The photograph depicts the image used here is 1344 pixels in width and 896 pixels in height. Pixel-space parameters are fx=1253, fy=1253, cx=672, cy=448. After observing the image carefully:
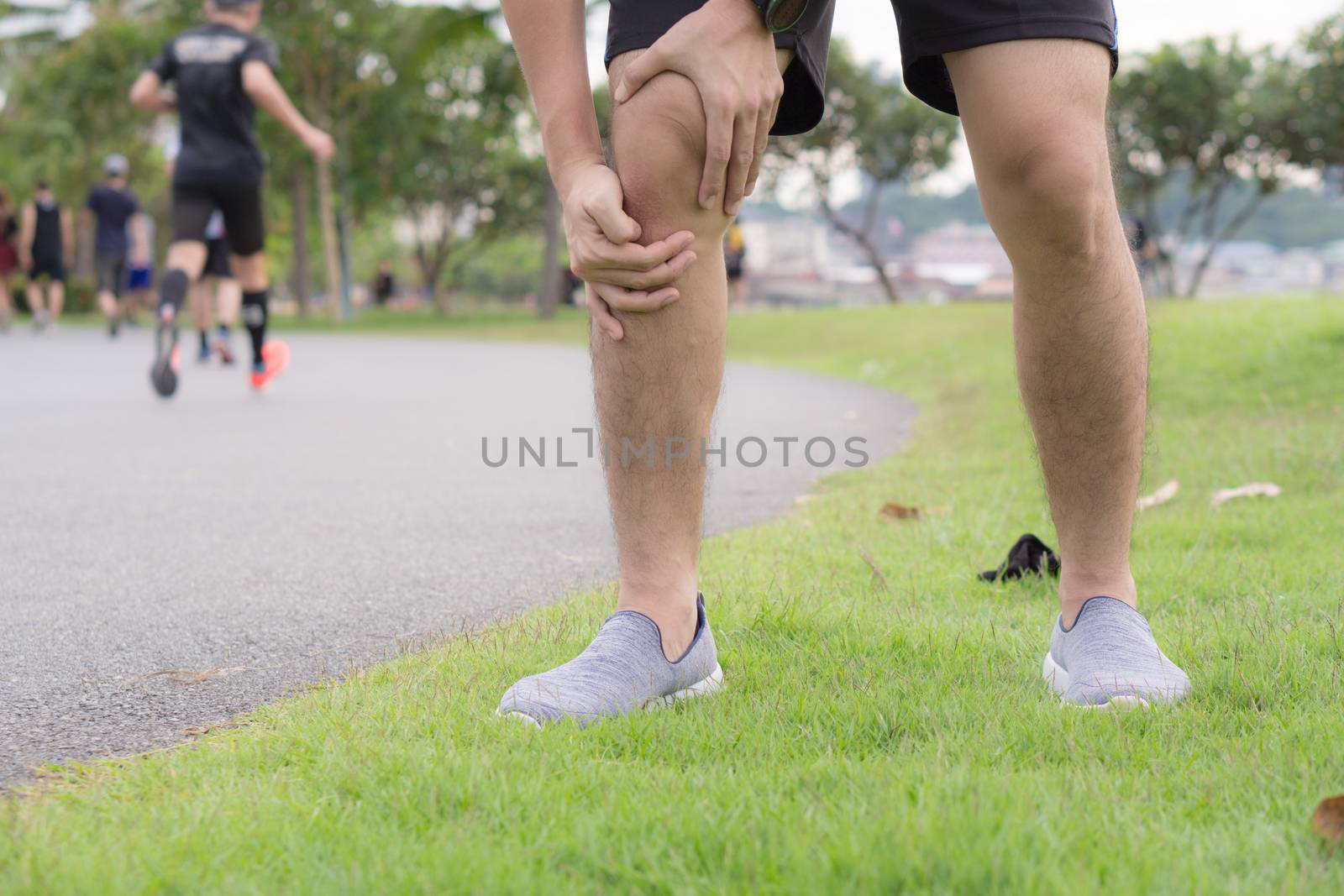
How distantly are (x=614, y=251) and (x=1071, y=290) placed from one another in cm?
70

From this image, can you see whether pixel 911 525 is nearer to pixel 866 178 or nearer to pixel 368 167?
pixel 368 167

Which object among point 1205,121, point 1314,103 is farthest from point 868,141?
point 1314,103

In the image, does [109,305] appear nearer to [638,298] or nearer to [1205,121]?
[638,298]

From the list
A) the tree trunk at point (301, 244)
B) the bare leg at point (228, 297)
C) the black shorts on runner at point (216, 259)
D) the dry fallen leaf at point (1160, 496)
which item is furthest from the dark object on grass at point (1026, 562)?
the tree trunk at point (301, 244)

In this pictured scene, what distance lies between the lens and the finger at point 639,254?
1.69 m

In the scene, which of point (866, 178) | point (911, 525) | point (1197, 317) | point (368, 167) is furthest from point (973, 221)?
point (911, 525)

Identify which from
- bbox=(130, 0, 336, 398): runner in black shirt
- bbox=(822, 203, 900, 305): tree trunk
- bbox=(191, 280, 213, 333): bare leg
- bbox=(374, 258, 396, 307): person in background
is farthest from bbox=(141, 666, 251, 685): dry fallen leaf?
bbox=(374, 258, 396, 307): person in background

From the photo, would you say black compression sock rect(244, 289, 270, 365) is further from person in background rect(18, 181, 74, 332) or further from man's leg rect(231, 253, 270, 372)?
person in background rect(18, 181, 74, 332)

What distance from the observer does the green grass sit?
119 cm

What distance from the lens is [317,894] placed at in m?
1.16

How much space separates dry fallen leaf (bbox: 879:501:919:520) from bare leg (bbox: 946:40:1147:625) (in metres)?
1.39

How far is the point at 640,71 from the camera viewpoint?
65.7 inches

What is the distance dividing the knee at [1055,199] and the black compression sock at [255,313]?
20.9 ft

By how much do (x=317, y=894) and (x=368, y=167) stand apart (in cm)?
3220
